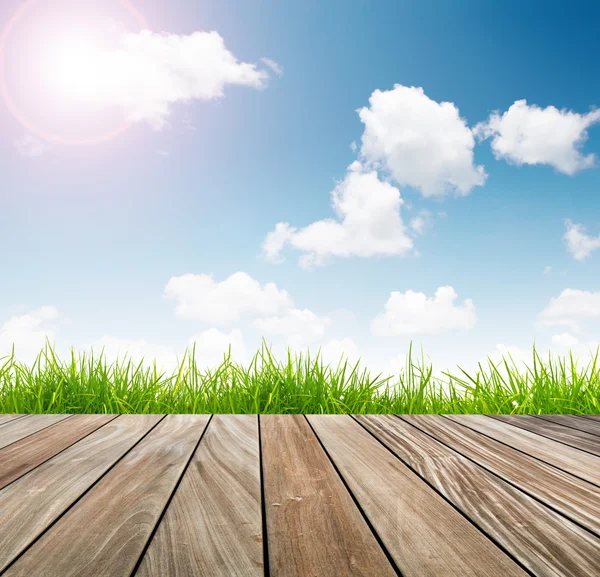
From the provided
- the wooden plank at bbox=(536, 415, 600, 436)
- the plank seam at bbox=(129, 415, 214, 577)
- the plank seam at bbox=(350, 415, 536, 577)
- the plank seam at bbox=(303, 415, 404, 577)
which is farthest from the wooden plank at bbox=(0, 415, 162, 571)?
the wooden plank at bbox=(536, 415, 600, 436)

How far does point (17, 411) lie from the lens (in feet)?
10.4

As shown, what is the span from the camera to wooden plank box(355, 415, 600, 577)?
2.96ft

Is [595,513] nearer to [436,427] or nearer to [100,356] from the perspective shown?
[436,427]

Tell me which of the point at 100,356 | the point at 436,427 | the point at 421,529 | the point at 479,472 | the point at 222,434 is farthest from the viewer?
the point at 100,356

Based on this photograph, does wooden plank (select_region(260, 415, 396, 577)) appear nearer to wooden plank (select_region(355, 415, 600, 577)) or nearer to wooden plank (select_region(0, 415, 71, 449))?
wooden plank (select_region(355, 415, 600, 577))

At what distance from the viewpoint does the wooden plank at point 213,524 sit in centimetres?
83

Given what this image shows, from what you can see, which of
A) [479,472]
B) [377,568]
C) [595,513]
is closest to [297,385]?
[479,472]

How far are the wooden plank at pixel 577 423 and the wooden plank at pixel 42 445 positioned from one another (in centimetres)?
209

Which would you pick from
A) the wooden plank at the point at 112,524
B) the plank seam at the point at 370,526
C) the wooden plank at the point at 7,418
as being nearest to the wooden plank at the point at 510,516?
the plank seam at the point at 370,526

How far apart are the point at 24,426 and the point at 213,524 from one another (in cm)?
151

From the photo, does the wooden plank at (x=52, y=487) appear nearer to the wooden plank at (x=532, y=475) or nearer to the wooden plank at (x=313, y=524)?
the wooden plank at (x=313, y=524)

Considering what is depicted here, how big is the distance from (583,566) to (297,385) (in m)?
2.30

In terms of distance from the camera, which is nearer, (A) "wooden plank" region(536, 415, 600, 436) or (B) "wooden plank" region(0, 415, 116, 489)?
(B) "wooden plank" region(0, 415, 116, 489)

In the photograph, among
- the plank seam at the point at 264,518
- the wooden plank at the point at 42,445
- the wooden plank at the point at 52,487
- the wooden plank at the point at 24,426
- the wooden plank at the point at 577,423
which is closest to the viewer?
the plank seam at the point at 264,518
